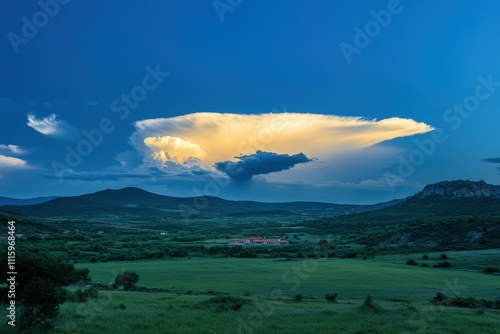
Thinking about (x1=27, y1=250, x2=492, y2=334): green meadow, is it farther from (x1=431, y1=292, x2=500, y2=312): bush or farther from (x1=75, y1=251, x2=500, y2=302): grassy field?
(x1=431, y1=292, x2=500, y2=312): bush

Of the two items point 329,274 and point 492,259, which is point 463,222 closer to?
point 492,259

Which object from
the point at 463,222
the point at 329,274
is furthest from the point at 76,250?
the point at 463,222

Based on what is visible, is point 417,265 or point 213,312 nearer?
point 213,312

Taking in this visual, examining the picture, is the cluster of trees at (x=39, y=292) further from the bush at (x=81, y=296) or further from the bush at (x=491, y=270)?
the bush at (x=491, y=270)

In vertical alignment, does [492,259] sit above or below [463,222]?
below

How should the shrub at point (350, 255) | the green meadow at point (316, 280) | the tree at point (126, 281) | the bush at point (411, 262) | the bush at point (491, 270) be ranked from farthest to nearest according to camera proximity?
the shrub at point (350, 255)
the bush at point (411, 262)
the bush at point (491, 270)
the tree at point (126, 281)
the green meadow at point (316, 280)

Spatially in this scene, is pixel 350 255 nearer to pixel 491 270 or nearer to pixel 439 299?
pixel 491 270

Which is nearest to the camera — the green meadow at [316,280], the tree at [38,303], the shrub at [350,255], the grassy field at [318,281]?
the tree at [38,303]

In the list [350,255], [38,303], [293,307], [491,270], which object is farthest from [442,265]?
[38,303]

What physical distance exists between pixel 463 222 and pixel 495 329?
10408cm

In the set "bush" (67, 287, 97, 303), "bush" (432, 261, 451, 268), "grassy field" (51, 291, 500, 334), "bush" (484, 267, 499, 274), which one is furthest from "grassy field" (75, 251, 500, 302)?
"bush" (67, 287, 97, 303)

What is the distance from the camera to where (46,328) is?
2188 cm

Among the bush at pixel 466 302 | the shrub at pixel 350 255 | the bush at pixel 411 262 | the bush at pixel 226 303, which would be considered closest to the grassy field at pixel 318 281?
the bush at pixel 466 302
